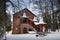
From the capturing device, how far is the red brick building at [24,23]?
10.4ft

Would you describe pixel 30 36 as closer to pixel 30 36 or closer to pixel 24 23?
pixel 30 36

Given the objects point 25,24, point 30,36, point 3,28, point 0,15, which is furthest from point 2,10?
point 30,36

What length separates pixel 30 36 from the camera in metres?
3.16

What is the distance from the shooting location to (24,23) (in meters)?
3.18

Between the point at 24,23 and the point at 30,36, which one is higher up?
the point at 24,23

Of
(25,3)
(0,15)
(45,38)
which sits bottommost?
(45,38)

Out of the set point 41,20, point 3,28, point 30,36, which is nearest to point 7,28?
point 3,28

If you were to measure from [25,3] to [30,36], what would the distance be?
2.38 feet

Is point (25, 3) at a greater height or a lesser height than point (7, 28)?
greater

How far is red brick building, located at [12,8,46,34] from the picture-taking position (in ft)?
10.4

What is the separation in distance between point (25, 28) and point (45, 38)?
0.47 m

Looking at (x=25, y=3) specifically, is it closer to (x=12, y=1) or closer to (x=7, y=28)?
(x=12, y=1)

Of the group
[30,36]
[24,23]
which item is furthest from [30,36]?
[24,23]

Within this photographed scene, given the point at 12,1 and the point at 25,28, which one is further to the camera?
the point at 12,1
